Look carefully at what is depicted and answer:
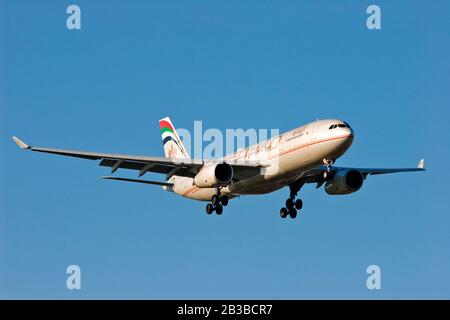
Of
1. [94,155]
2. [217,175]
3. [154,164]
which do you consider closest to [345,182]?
[217,175]

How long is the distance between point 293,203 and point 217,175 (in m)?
6.98

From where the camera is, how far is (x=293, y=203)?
60062 mm

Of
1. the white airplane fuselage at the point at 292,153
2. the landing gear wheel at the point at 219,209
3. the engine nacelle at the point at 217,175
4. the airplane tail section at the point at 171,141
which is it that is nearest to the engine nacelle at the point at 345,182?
the white airplane fuselage at the point at 292,153

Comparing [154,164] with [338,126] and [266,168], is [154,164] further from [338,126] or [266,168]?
[338,126]

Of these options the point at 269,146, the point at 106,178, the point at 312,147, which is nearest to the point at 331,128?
the point at 312,147

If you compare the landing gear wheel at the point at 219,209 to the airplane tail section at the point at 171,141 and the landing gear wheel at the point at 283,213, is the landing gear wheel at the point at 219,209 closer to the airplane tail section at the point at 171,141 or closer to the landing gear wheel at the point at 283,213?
the landing gear wheel at the point at 283,213

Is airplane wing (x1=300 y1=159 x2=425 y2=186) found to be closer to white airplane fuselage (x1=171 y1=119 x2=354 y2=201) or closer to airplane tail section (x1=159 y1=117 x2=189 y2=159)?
white airplane fuselage (x1=171 y1=119 x2=354 y2=201)

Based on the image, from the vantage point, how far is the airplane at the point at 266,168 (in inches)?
2041

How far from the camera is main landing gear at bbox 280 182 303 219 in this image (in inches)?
2359

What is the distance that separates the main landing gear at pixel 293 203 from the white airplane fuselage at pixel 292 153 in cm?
330
